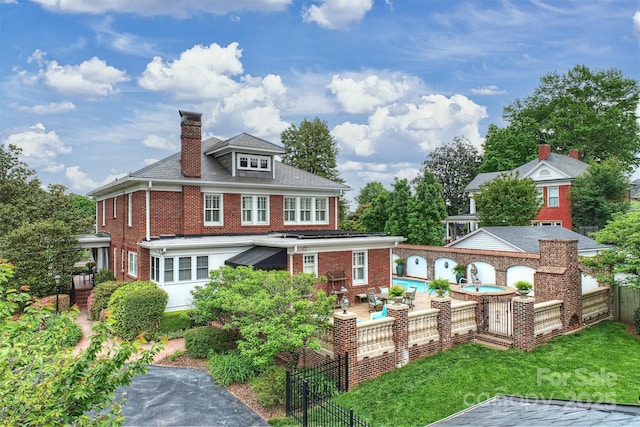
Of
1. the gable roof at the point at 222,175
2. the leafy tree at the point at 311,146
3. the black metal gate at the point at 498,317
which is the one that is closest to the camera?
the black metal gate at the point at 498,317

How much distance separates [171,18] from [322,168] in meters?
31.9

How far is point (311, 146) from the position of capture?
1961 inches

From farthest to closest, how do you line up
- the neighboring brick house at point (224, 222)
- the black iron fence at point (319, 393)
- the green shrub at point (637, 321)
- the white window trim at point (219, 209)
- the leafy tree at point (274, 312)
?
the white window trim at point (219, 209) < the neighboring brick house at point (224, 222) < the green shrub at point (637, 321) < the leafy tree at point (274, 312) < the black iron fence at point (319, 393)

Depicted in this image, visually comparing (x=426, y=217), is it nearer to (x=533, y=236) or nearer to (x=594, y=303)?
(x=533, y=236)

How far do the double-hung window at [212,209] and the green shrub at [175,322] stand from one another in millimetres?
5467

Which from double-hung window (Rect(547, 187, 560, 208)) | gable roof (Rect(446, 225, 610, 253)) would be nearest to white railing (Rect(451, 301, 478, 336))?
gable roof (Rect(446, 225, 610, 253))

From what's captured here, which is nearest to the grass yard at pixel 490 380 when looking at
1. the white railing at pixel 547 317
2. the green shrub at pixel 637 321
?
the white railing at pixel 547 317

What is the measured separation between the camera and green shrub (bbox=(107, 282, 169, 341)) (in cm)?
1463

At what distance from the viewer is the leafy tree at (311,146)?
163ft

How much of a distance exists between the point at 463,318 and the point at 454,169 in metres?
47.6

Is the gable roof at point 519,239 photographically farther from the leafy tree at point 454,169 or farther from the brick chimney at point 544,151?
the leafy tree at point 454,169

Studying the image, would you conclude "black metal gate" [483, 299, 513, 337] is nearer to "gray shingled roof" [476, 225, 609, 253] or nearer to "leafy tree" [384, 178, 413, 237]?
"gray shingled roof" [476, 225, 609, 253]

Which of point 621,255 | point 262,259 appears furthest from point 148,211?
point 621,255

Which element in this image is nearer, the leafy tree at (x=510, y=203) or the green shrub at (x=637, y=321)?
the green shrub at (x=637, y=321)
